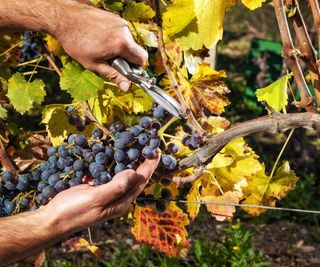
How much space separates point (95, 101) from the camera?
71.5 inches

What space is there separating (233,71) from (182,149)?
17.2ft

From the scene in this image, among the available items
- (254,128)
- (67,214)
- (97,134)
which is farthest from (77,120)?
(254,128)

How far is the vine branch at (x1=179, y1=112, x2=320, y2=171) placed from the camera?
130 cm

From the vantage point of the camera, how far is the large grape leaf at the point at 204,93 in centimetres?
173

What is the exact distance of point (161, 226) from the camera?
1880 millimetres

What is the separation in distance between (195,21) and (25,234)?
689 millimetres

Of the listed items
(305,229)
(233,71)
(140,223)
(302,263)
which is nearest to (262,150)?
(305,229)

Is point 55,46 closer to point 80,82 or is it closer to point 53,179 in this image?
point 80,82

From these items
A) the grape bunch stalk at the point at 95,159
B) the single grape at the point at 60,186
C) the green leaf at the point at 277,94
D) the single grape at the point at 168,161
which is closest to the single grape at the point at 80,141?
the grape bunch stalk at the point at 95,159

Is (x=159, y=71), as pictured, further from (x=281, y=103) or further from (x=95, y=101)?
(x=281, y=103)

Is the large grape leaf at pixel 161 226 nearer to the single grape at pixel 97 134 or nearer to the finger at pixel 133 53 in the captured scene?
the single grape at pixel 97 134

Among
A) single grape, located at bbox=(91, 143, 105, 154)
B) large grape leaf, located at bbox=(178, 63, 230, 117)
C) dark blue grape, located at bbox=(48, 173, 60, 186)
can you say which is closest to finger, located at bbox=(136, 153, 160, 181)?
single grape, located at bbox=(91, 143, 105, 154)

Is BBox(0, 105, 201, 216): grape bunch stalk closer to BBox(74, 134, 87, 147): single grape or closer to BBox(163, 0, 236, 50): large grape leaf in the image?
BBox(74, 134, 87, 147): single grape

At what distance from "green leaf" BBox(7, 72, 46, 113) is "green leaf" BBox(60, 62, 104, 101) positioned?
147 millimetres
